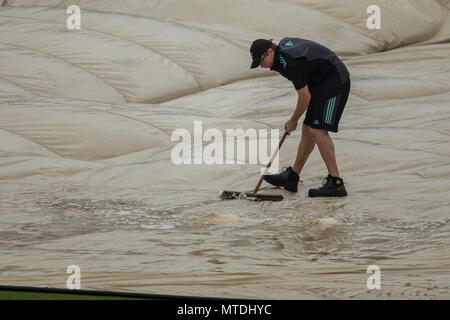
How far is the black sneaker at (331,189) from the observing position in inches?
162

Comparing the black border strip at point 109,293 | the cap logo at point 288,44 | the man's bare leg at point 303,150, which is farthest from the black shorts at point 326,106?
the black border strip at point 109,293

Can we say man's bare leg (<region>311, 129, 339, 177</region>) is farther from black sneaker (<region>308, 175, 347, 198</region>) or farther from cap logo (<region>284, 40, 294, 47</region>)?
cap logo (<region>284, 40, 294, 47</region>)

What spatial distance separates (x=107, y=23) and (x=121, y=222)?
3.58 meters

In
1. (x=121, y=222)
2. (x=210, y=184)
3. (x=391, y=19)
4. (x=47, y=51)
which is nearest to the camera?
(x=121, y=222)

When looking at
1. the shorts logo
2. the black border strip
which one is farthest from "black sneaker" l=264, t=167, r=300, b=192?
the black border strip

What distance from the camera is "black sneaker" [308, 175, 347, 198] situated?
4.11m

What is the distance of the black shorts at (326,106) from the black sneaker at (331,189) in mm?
251

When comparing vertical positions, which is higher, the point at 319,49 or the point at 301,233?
the point at 319,49

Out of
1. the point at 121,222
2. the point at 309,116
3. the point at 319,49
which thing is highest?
the point at 319,49

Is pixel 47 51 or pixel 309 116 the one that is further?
pixel 47 51

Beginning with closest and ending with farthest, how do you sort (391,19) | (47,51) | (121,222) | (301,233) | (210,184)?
1. (301,233)
2. (121,222)
3. (210,184)
4. (47,51)
5. (391,19)
